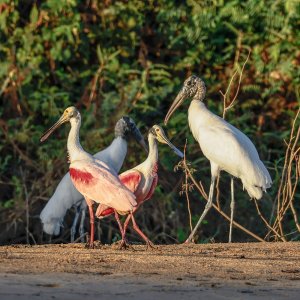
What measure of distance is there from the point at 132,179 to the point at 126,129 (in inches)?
127

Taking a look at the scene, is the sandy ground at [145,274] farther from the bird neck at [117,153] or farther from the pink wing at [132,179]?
the bird neck at [117,153]

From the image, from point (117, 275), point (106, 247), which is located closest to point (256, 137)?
point (106, 247)

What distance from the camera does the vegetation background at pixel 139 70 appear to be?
13.8m

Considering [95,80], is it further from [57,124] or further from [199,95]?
[57,124]

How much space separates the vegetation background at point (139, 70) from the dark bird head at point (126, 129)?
0.74 metres

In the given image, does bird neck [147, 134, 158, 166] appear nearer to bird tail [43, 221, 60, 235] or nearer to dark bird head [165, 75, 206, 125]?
dark bird head [165, 75, 206, 125]

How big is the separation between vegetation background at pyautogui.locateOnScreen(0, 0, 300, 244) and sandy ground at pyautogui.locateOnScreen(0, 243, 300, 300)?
4.88 m

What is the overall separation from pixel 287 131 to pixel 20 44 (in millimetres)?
3276

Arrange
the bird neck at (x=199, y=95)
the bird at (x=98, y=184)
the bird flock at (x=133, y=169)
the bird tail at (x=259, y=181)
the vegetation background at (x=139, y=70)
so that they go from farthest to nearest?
the vegetation background at (x=139, y=70)
the bird neck at (x=199, y=95)
the bird tail at (x=259, y=181)
the bird flock at (x=133, y=169)
the bird at (x=98, y=184)

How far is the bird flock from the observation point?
8984 millimetres

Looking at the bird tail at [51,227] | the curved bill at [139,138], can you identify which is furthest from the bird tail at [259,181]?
the curved bill at [139,138]

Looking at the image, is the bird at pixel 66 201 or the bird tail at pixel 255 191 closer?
the bird tail at pixel 255 191

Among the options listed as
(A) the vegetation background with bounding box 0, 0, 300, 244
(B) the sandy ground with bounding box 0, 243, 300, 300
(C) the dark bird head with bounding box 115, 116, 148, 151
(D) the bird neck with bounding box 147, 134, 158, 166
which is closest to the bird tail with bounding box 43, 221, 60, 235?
(C) the dark bird head with bounding box 115, 116, 148, 151

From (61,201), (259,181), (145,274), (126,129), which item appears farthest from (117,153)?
(145,274)
